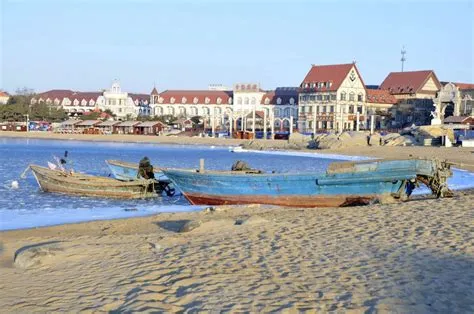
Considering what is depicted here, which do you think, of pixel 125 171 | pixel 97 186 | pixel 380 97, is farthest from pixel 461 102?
pixel 97 186

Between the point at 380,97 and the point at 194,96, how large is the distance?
123 feet

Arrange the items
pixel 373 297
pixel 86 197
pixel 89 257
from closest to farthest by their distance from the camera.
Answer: pixel 373 297 < pixel 89 257 < pixel 86 197

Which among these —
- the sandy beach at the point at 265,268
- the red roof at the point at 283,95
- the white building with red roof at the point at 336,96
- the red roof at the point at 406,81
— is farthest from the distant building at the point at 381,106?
the sandy beach at the point at 265,268

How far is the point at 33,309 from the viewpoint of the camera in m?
7.23

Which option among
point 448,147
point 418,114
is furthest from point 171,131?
point 448,147

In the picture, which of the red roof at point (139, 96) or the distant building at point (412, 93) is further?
the red roof at point (139, 96)

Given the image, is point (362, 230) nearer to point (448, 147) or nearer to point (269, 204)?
point (269, 204)

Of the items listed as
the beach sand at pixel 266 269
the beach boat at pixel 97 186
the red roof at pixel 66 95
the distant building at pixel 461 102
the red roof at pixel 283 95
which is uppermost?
the red roof at pixel 66 95

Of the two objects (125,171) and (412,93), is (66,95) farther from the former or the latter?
(125,171)

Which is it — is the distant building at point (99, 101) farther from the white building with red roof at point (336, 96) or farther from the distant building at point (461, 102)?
Result: the distant building at point (461, 102)

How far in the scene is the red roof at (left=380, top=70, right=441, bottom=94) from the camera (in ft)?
311

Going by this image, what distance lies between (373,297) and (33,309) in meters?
4.07

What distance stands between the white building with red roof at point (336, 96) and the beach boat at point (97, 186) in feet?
226

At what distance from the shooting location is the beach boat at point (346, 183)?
17.2 meters
